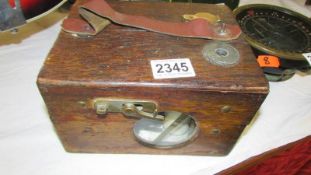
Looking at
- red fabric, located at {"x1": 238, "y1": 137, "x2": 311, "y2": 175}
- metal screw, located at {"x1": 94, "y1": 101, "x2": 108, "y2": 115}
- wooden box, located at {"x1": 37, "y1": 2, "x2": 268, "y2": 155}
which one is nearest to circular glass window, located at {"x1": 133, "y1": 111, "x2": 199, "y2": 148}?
wooden box, located at {"x1": 37, "y1": 2, "x2": 268, "y2": 155}

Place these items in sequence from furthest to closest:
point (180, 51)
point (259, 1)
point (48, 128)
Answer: point (259, 1)
point (48, 128)
point (180, 51)

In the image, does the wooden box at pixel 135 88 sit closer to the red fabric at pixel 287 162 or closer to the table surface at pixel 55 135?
the table surface at pixel 55 135

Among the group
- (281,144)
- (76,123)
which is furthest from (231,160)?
(76,123)

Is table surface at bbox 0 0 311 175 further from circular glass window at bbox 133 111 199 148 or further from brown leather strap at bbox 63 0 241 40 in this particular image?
brown leather strap at bbox 63 0 241 40

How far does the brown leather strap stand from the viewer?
0.64 meters

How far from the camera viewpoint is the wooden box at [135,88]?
21.3 inches

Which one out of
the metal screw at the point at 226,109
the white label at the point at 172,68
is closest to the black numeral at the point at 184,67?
the white label at the point at 172,68

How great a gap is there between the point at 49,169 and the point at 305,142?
705mm

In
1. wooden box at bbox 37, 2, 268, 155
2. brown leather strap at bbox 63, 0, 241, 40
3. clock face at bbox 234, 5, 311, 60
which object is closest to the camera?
wooden box at bbox 37, 2, 268, 155

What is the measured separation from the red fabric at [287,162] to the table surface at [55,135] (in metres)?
0.04

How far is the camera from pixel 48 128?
2.42 ft

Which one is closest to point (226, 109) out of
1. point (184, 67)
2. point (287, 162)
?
point (184, 67)

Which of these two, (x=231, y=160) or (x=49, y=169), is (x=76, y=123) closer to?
(x=49, y=169)

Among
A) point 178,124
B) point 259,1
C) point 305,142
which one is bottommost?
point 305,142
